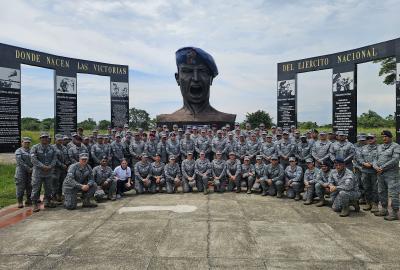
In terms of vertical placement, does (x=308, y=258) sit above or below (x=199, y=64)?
below

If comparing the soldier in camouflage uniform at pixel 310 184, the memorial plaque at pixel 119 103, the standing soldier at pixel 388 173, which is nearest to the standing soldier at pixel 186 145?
the soldier in camouflage uniform at pixel 310 184

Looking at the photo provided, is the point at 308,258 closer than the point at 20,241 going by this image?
Yes

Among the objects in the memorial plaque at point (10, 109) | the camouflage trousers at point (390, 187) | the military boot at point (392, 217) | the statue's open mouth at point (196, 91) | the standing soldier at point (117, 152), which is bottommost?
the military boot at point (392, 217)

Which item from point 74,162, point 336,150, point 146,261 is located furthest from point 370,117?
point 146,261

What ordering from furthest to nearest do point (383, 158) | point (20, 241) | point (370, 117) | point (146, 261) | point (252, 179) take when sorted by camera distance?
point (370, 117), point (252, 179), point (383, 158), point (20, 241), point (146, 261)

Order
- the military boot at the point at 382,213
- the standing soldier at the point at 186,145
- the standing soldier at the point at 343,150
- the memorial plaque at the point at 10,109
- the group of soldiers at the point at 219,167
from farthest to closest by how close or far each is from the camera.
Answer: the memorial plaque at the point at 10,109
the standing soldier at the point at 186,145
the standing soldier at the point at 343,150
the group of soldiers at the point at 219,167
the military boot at the point at 382,213

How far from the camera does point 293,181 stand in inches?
337

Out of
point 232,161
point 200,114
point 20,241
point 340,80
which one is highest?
point 340,80

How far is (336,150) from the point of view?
847 cm

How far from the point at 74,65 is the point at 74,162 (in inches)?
299

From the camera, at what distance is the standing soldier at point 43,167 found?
741 cm

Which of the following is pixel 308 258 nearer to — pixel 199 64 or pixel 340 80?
pixel 340 80

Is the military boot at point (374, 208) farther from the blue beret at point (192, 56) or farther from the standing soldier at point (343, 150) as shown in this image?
the blue beret at point (192, 56)

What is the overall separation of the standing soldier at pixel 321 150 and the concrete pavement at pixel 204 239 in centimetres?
169
